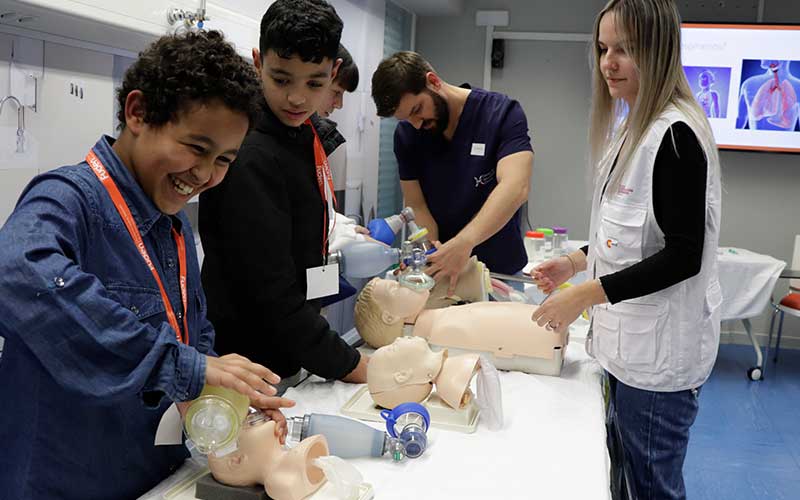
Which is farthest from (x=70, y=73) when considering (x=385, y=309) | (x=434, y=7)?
(x=434, y=7)

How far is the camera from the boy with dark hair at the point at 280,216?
1.40 meters

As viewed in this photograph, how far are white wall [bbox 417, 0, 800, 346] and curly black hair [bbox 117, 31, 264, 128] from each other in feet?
15.0

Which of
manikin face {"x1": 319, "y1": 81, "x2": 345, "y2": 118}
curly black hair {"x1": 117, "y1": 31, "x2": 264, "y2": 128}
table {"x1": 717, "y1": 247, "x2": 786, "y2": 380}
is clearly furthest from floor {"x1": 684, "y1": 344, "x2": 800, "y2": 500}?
curly black hair {"x1": 117, "y1": 31, "x2": 264, "y2": 128}

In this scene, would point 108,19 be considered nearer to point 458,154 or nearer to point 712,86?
point 458,154

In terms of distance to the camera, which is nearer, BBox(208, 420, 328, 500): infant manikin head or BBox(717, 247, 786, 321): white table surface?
BBox(208, 420, 328, 500): infant manikin head

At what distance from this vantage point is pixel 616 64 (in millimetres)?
1609

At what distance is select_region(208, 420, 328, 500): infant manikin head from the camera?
1.10 metres

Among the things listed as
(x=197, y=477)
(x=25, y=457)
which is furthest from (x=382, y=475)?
(x=25, y=457)

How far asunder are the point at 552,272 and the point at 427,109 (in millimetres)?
782

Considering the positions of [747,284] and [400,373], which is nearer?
[400,373]

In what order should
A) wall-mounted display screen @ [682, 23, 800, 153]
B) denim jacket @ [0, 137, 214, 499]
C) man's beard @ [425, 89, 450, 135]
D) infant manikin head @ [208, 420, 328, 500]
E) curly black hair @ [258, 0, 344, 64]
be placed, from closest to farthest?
denim jacket @ [0, 137, 214, 499] < infant manikin head @ [208, 420, 328, 500] < curly black hair @ [258, 0, 344, 64] < man's beard @ [425, 89, 450, 135] < wall-mounted display screen @ [682, 23, 800, 153]

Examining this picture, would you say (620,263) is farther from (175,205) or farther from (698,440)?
(698,440)

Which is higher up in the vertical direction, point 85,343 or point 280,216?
point 280,216

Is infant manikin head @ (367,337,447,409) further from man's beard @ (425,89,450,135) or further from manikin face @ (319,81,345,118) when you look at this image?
man's beard @ (425,89,450,135)
